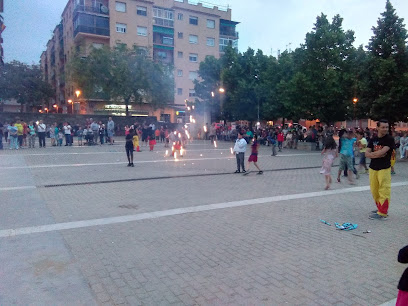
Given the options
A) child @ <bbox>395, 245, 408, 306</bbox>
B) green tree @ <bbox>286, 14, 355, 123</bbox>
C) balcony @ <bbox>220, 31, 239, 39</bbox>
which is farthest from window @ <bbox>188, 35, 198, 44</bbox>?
child @ <bbox>395, 245, 408, 306</bbox>

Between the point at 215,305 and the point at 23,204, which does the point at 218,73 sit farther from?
the point at 215,305

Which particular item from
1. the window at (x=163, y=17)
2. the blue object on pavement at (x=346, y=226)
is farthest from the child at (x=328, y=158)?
the window at (x=163, y=17)

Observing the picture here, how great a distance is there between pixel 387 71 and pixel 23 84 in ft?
145

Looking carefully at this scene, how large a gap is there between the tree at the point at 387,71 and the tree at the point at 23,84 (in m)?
42.0

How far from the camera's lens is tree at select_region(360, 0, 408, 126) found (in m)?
18.4

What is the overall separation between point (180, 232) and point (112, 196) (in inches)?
129

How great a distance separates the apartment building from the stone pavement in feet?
109

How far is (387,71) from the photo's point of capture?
18484 mm

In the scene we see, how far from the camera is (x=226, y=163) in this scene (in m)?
15.5

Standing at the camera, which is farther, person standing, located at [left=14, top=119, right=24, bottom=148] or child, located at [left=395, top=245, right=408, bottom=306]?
person standing, located at [left=14, top=119, right=24, bottom=148]

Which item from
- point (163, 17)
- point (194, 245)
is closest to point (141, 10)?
point (163, 17)

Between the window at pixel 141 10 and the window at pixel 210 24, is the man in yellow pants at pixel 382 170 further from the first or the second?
the window at pixel 210 24

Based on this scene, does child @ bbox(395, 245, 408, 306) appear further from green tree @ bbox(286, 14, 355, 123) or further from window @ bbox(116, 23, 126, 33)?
window @ bbox(116, 23, 126, 33)

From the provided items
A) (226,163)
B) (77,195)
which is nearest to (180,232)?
(77,195)
